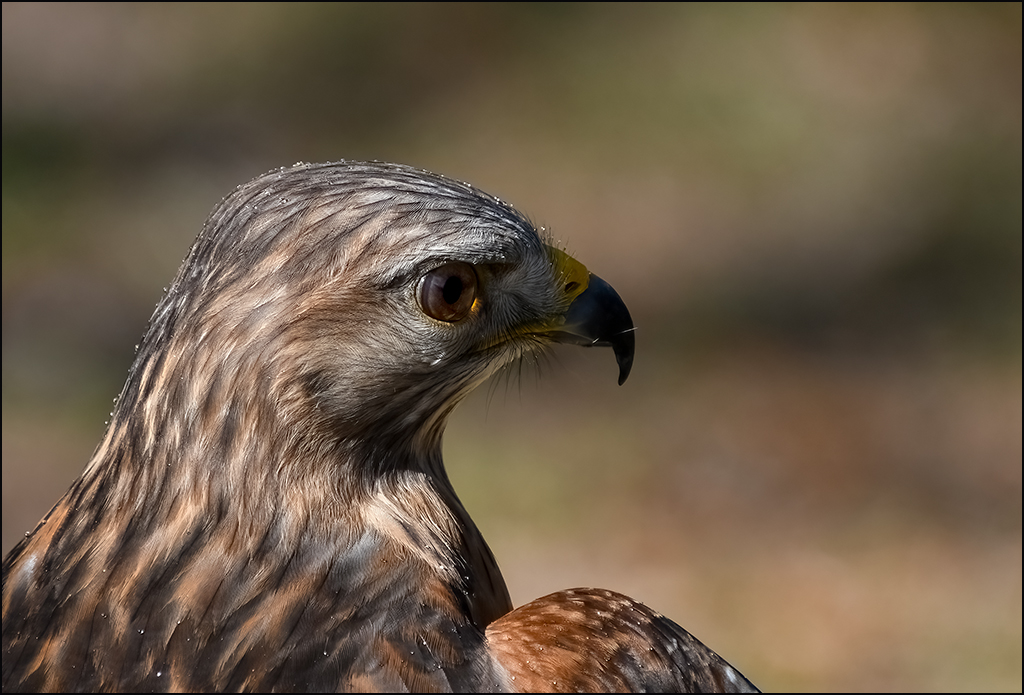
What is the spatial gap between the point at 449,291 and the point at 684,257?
21.3ft

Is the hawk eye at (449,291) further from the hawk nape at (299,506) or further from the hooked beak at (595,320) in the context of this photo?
the hooked beak at (595,320)

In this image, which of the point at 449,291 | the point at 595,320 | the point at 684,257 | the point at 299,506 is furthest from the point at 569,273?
the point at 684,257

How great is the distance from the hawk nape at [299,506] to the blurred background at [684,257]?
378 centimetres

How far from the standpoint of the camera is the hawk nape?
5.84 feet

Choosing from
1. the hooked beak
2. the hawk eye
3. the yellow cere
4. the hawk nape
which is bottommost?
the hawk nape

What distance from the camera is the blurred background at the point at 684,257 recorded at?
6.02 m

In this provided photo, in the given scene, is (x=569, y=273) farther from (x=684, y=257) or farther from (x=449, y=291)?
(x=684, y=257)

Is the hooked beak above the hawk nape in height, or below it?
above

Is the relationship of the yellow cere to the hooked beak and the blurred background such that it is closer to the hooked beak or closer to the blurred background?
the hooked beak

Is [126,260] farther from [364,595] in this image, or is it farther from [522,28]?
[364,595]

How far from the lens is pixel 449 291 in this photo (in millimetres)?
2021

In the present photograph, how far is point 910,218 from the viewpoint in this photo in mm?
8539

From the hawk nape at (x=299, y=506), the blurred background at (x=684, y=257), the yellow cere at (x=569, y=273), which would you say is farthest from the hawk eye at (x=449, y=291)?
the blurred background at (x=684, y=257)

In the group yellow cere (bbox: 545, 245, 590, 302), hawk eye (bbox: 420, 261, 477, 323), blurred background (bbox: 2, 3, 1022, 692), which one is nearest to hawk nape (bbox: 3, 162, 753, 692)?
hawk eye (bbox: 420, 261, 477, 323)
